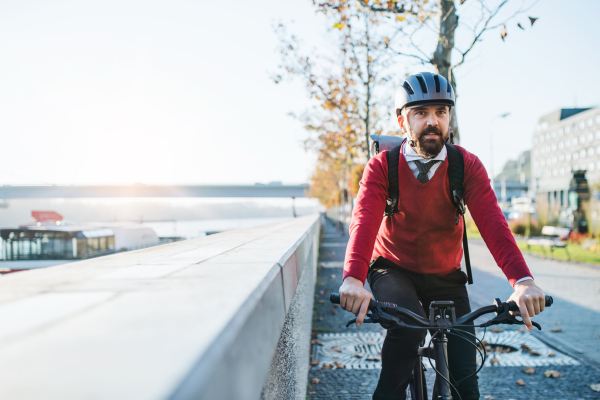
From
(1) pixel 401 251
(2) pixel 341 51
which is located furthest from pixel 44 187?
(1) pixel 401 251

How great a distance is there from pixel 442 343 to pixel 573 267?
452 inches

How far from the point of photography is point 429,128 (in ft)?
8.43

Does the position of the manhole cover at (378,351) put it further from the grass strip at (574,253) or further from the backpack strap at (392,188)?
the grass strip at (574,253)

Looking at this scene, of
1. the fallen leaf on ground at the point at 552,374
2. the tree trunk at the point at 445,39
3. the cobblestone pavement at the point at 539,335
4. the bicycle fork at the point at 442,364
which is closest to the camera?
the bicycle fork at the point at 442,364

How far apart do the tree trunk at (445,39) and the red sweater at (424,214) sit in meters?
5.46

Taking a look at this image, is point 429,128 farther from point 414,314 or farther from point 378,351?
point 378,351

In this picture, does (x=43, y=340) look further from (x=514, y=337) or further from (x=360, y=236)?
(x=514, y=337)

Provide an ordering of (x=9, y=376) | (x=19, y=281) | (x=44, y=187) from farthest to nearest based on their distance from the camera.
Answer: (x=44, y=187), (x=19, y=281), (x=9, y=376)

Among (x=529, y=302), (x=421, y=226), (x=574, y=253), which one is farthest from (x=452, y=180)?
(x=574, y=253)

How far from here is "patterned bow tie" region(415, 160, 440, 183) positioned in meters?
2.60

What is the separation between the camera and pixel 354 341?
580 cm

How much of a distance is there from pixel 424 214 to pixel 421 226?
7 centimetres

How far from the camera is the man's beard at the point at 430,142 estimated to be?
2.56 meters

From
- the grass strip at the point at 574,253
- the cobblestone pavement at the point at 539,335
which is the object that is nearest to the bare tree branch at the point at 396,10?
the cobblestone pavement at the point at 539,335
